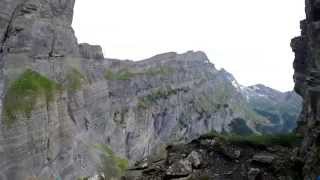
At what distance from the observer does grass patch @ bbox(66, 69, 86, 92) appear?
87.8m

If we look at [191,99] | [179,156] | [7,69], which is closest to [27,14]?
[7,69]

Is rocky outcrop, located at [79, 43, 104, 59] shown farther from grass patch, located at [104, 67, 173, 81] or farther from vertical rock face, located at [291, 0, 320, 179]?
vertical rock face, located at [291, 0, 320, 179]

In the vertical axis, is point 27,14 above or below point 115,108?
above

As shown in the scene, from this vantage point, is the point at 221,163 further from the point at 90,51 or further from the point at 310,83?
the point at 90,51

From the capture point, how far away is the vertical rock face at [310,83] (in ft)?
69.2

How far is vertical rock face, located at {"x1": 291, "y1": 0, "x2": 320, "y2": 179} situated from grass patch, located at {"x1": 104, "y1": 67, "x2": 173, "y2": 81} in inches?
3164

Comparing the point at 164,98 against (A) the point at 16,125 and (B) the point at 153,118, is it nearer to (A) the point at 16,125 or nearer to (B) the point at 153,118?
(B) the point at 153,118

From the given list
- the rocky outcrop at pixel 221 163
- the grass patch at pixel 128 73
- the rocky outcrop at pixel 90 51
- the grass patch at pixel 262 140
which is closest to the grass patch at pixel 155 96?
the grass patch at pixel 128 73

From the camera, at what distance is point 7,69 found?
68.6 metres

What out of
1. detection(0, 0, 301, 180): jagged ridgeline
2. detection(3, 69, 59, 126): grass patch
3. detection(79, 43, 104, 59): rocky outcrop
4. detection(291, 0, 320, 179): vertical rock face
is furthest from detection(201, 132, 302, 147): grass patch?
detection(79, 43, 104, 59): rocky outcrop

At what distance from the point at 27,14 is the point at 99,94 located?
38120mm

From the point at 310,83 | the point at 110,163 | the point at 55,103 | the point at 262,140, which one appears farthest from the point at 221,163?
the point at 110,163

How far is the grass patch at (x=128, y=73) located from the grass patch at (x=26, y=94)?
47.6 metres

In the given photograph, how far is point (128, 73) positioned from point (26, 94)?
283 feet
